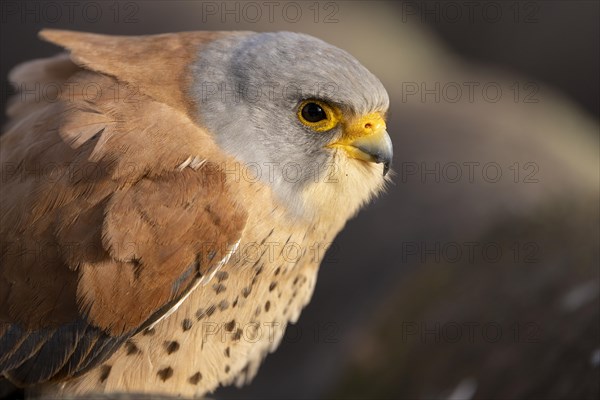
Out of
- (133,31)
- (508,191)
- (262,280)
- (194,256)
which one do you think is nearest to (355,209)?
(262,280)

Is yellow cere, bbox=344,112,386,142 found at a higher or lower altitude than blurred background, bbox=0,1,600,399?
higher

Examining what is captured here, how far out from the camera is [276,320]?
4.19 meters

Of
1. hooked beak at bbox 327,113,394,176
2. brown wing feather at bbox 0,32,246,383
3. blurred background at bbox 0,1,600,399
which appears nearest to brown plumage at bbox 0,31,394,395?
brown wing feather at bbox 0,32,246,383

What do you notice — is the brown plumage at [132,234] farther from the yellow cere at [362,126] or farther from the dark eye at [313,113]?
the dark eye at [313,113]

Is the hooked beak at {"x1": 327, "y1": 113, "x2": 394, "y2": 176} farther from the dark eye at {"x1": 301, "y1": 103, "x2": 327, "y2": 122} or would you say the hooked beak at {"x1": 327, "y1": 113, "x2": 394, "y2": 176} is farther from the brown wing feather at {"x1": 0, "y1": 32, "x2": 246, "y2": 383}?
the brown wing feather at {"x1": 0, "y1": 32, "x2": 246, "y2": 383}

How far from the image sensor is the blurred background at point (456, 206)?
4.86 metres

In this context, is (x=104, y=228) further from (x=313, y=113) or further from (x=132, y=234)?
→ (x=313, y=113)

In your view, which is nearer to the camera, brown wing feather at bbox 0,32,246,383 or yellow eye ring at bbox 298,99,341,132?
brown wing feather at bbox 0,32,246,383

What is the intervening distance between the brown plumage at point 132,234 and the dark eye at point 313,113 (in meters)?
0.30

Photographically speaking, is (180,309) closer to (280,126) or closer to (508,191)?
(280,126)

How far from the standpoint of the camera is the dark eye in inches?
149

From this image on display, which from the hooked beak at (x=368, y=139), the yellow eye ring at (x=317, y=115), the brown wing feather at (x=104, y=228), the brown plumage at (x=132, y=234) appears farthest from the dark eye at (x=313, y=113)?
the brown wing feather at (x=104, y=228)

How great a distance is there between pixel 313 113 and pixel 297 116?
8 centimetres

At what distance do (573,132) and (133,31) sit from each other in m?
4.92
